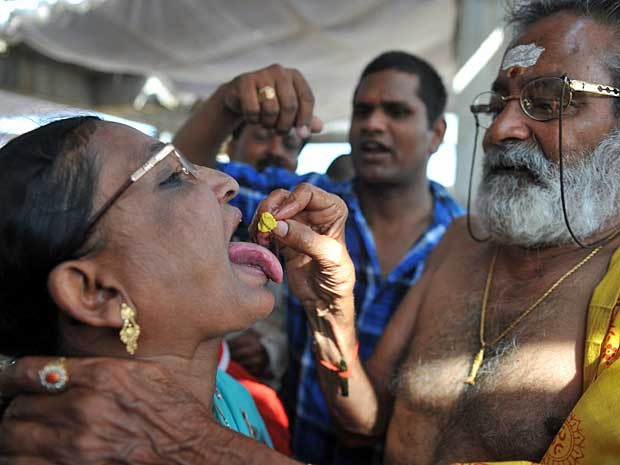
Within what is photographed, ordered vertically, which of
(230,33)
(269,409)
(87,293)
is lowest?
(269,409)

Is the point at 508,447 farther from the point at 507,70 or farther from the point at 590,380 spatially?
the point at 507,70

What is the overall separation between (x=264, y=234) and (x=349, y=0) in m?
4.06

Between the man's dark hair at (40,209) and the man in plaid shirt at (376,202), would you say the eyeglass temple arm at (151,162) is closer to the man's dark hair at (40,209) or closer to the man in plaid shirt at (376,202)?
the man's dark hair at (40,209)

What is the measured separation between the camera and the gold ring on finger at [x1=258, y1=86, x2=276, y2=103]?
2328 millimetres

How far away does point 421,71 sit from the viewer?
139 inches

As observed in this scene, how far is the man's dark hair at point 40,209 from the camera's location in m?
1.27

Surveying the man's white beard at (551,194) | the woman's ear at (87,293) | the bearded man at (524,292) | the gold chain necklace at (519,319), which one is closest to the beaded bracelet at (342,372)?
the bearded man at (524,292)

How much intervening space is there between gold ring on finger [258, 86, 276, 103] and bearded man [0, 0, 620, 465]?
0.78 meters

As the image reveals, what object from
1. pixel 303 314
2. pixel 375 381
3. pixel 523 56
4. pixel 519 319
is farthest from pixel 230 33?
pixel 519 319

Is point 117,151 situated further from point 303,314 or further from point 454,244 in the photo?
point 303,314

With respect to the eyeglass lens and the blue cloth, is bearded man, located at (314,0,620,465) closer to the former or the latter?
the eyeglass lens

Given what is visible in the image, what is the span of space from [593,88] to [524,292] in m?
0.70

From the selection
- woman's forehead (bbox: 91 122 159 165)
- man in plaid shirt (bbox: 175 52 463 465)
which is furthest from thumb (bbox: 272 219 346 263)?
man in plaid shirt (bbox: 175 52 463 465)

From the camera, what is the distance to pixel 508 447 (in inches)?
66.3
